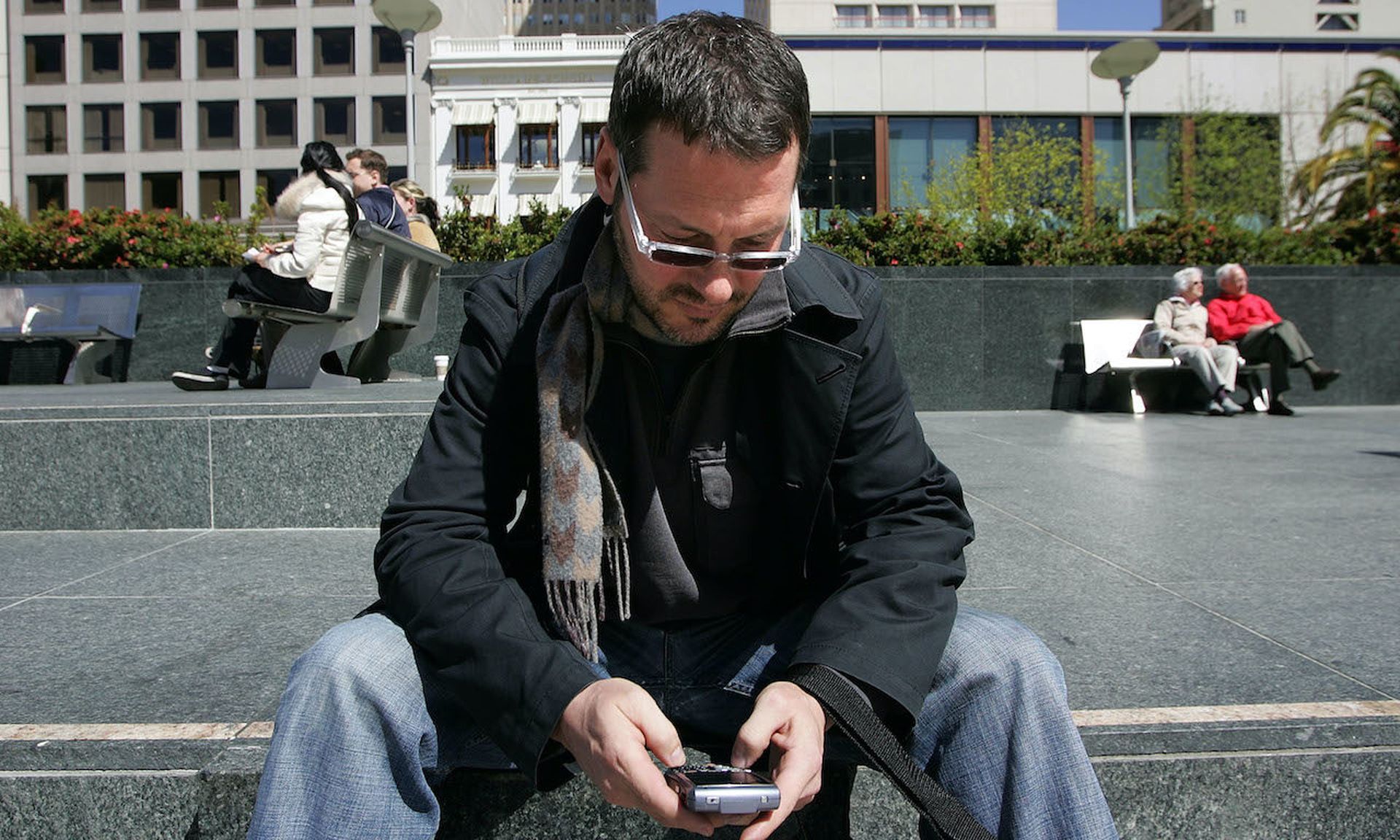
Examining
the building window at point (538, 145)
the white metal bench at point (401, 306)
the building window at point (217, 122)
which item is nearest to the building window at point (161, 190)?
the building window at point (217, 122)

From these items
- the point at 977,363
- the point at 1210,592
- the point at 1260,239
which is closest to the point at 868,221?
the point at 977,363

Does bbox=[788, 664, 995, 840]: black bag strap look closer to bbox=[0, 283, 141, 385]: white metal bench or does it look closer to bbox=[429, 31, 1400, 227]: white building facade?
bbox=[0, 283, 141, 385]: white metal bench

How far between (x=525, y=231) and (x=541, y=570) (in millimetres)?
10299

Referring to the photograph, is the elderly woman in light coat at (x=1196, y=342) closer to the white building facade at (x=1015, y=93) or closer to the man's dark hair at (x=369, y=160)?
the man's dark hair at (x=369, y=160)

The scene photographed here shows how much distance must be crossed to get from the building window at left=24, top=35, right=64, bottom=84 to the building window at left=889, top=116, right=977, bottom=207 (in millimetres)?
43858

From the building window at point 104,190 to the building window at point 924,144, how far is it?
39.4m

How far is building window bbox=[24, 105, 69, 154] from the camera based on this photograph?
184 ft

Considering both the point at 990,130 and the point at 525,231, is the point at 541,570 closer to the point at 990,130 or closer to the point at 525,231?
the point at 525,231

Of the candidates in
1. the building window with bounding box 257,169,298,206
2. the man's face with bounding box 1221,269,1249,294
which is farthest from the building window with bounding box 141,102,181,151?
the man's face with bounding box 1221,269,1249,294

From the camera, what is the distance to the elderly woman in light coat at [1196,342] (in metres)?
10.2

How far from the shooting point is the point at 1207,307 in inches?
443

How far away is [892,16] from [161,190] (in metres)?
40.3

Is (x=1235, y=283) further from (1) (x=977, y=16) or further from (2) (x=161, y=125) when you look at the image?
(2) (x=161, y=125)

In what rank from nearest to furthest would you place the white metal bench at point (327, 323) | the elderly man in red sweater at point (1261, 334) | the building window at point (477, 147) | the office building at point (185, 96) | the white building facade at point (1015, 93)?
the white metal bench at point (327, 323), the elderly man in red sweater at point (1261, 334), the white building facade at point (1015, 93), the building window at point (477, 147), the office building at point (185, 96)
